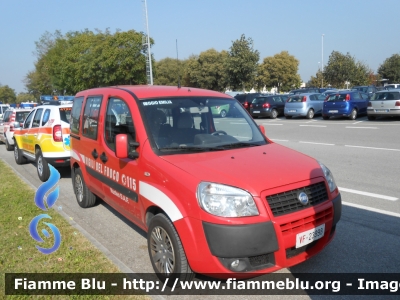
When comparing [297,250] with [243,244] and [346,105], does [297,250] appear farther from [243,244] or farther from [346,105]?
[346,105]

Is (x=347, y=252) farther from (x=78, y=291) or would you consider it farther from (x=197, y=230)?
(x=78, y=291)

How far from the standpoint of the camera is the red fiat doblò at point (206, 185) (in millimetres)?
3338

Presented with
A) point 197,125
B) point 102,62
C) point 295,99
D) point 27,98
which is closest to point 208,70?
point 102,62

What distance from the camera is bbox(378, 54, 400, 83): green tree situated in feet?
194

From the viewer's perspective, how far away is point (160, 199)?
3.78m

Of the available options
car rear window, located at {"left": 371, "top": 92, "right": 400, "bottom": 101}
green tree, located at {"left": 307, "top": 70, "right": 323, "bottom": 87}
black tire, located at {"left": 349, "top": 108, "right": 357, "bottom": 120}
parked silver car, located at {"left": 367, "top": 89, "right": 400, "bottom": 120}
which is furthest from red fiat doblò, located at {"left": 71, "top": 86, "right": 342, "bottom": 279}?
green tree, located at {"left": 307, "top": 70, "right": 323, "bottom": 87}

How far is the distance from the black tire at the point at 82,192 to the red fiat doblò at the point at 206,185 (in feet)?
3.82

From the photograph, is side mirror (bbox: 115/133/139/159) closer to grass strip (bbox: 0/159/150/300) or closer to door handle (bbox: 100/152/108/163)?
door handle (bbox: 100/152/108/163)

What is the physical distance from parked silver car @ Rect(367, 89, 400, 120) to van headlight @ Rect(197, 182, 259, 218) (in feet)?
62.7

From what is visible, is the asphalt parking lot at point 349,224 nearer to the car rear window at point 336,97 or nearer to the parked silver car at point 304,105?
the car rear window at point 336,97

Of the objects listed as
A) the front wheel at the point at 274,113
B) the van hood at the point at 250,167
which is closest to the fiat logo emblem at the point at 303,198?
the van hood at the point at 250,167

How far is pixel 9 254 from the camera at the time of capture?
4684 millimetres

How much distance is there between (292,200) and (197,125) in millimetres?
1647

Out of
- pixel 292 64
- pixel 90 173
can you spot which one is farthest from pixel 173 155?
pixel 292 64
